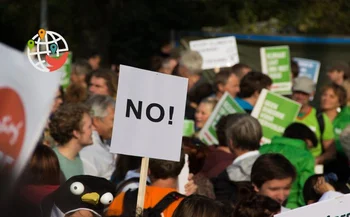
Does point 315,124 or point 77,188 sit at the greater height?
point 315,124

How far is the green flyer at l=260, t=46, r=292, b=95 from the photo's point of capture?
9.15 meters

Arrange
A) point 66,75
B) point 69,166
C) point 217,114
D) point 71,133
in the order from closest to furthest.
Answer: point 69,166
point 71,133
point 217,114
point 66,75

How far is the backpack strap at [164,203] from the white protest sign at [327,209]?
0.98m

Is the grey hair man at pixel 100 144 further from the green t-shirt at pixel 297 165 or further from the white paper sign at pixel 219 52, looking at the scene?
the white paper sign at pixel 219 52

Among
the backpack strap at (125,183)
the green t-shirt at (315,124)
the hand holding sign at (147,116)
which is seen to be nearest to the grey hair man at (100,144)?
the backpack strap at (125,183)

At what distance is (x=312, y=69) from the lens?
33.1 feet

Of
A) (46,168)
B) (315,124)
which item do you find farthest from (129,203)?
(315,124)

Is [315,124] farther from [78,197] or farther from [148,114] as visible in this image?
[78,197]

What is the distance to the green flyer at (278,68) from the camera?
9148mm

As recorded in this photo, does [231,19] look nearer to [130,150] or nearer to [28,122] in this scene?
[130,150]

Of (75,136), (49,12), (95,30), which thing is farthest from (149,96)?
(49,12)

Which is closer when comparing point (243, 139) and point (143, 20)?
point (243, 139)

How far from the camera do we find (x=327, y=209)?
10.9ft

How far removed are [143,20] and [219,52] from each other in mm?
7589
